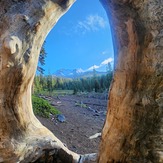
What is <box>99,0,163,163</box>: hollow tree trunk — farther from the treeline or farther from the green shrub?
the treeline

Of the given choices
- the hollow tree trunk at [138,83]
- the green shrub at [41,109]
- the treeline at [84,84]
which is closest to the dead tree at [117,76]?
the hollow tree trunk at [138,83]

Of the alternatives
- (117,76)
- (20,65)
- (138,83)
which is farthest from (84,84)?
(138,83)

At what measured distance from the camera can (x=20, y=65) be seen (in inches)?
135

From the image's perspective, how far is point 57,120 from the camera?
12.0 m

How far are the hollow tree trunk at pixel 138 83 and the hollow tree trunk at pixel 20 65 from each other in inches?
40.7

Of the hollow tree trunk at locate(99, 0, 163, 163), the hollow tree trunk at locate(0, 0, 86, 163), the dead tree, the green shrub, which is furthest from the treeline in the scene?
the hollow tree trunk at locate(99, 0, 163, 163)

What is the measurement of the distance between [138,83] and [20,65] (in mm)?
1500

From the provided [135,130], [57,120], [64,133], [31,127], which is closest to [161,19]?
[135,130]

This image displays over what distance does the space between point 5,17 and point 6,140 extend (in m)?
1.73

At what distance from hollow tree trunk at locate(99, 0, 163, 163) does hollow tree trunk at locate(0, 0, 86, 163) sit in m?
1.03

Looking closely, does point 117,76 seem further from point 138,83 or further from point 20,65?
point 20,65

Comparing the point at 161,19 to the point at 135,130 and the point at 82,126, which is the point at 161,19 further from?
the point at 82,126

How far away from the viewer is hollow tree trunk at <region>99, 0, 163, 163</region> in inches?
118

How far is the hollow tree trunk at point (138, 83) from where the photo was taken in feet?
9.80
